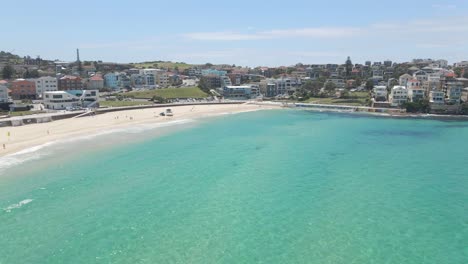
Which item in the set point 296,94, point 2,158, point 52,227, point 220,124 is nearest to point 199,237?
point 52,227

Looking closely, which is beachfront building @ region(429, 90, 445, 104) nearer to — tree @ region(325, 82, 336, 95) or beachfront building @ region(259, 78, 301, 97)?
tree @ region(325, 82, 336, 95)

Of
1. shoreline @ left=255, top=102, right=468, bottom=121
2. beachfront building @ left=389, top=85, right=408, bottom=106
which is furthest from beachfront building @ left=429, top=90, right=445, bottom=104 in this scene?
beachfront building @ left=389, top=85, right=408, bottom=106

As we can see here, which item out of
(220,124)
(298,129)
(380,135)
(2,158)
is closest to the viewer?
(2,158)

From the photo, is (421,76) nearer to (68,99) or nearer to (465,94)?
(465,94)

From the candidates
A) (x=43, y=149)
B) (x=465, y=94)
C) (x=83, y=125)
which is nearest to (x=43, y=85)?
(x=83, y=125)

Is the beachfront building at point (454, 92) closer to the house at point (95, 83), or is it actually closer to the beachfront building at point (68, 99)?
the beachfront building at point (68, 99)

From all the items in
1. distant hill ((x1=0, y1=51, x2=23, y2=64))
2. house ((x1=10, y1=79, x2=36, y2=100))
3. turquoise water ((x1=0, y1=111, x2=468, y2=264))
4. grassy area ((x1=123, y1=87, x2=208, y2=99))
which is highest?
distant hill ((x1=0, y1=51, x2=23, y2=64))

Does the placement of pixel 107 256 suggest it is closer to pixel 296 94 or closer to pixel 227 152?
pixel 227 152
